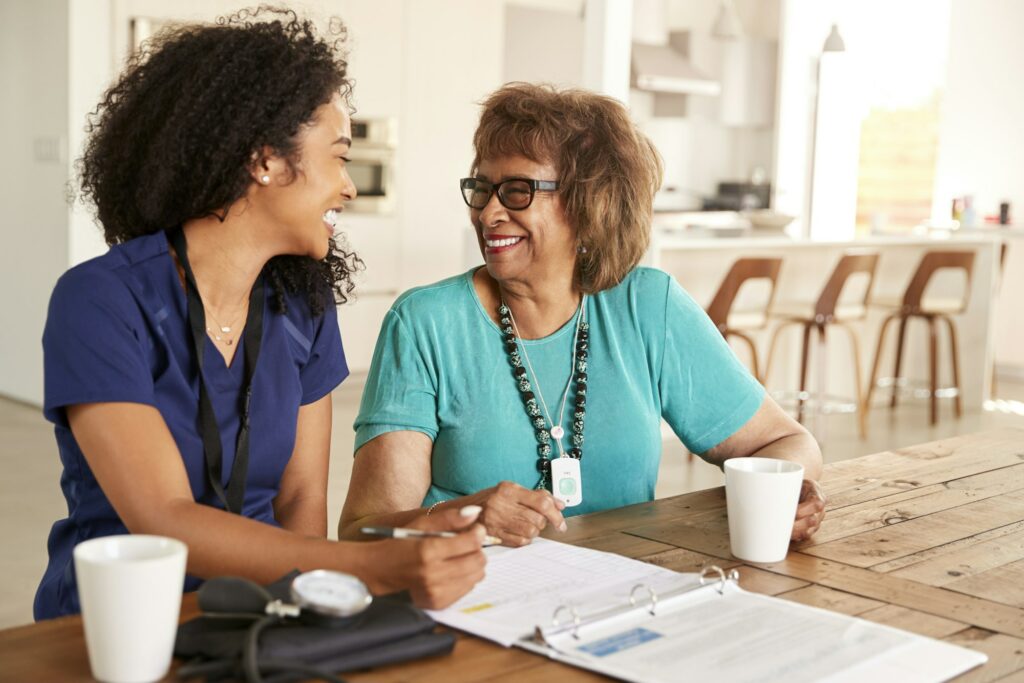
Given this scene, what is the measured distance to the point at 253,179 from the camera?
4.90 feet

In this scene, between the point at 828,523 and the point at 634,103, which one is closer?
the point at 828,523

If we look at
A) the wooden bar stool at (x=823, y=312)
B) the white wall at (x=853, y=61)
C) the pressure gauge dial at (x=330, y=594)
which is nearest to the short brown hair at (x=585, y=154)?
the pressure gauge dial at (x=330, y=594)

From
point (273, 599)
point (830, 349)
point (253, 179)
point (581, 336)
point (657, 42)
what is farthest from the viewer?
point (657, 42)

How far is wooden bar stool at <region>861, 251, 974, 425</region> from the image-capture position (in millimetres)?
6234

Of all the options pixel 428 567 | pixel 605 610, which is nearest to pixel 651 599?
pixel 605 610

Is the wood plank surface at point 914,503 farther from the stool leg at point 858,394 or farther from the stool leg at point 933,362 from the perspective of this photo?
the stool leg at point 933,362

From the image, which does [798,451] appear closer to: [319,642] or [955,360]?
[319,642]

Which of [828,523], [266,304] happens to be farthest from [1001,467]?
[266,304]

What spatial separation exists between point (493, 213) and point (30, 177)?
15.2ft

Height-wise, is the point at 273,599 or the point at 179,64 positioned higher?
the point at 179,64

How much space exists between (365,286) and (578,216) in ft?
16.1

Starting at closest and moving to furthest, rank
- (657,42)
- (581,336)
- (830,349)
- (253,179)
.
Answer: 1. (253,179)
2. (581,336)
3. (830,349)
4. (657,42)

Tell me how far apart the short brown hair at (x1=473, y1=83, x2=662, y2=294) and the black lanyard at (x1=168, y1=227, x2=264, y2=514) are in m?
0.60

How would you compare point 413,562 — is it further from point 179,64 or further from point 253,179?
point 179,64
